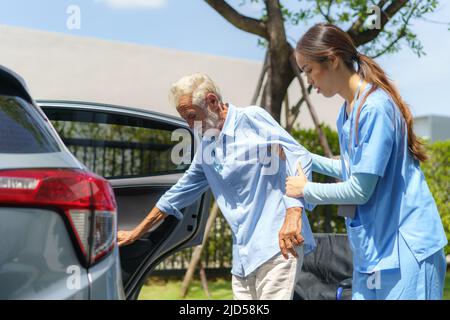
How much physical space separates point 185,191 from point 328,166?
0.77 metres

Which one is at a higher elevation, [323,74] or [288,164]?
[323,74]

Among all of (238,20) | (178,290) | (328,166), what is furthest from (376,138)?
(178,290)

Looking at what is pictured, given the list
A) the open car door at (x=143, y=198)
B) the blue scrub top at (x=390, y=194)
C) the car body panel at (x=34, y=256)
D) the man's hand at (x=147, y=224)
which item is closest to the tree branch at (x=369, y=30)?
the open car door at (x=143, y=198)

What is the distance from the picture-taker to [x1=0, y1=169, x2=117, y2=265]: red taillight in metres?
1.63

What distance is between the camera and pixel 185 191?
9.80ft

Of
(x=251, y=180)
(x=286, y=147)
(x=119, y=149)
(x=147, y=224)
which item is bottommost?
(x=147, y=224)

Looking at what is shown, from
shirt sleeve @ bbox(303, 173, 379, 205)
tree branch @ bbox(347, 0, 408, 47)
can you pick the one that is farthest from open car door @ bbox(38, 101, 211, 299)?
tree branch @ bbox(347, 0, 408, 47)

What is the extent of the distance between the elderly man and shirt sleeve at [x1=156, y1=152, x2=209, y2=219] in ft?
0.52

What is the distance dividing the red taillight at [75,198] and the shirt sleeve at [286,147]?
2.85ft

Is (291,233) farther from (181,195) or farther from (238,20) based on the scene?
(238,20)

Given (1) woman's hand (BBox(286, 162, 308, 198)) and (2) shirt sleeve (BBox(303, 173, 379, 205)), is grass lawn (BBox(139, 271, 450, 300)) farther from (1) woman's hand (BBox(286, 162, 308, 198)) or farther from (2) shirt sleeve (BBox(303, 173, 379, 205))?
(2) shirt sleeve (BBox(303, 173, 379, 205))

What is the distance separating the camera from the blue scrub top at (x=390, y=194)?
1.94 metres

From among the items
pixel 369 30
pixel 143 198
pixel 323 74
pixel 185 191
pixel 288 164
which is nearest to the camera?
pixel 323 74
